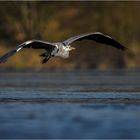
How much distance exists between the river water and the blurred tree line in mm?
6480

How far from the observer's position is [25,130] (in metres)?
13.1

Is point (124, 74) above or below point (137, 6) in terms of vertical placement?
below

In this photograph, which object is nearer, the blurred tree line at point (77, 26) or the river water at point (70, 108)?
the river water at point (70, 108)

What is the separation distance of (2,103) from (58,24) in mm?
16567

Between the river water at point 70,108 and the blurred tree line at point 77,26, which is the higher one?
the blurred tree line at point 77,26

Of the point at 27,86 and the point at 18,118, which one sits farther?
the point at 27,86

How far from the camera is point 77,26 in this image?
32.8 m

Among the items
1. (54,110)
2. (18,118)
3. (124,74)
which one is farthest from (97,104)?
(124,74)

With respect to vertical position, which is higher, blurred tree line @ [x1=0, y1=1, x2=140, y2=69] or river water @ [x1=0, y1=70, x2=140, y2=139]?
blurred tree line @ [x1=0, y1=1, x2=140, y2=69]

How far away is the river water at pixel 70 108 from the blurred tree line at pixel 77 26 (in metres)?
6.48

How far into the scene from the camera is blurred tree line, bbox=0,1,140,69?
1224 inches

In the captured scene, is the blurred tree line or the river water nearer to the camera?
the river water

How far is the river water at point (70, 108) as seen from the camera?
1308 centimetres

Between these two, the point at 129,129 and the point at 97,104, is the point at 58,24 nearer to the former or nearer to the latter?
the point at 97,104
